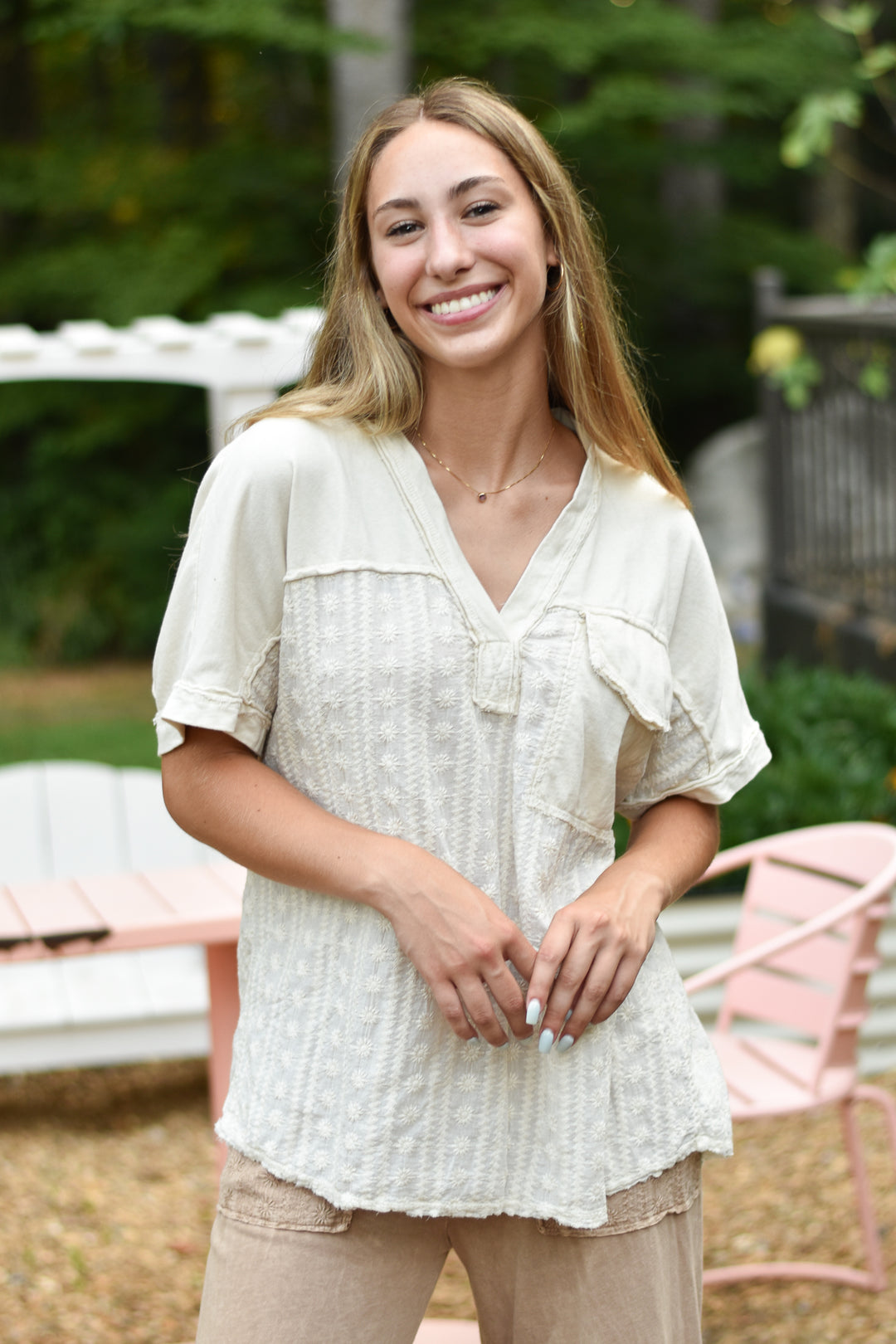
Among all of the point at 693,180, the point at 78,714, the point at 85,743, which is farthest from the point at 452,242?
the point at 693,180

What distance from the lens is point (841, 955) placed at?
3.08 metres

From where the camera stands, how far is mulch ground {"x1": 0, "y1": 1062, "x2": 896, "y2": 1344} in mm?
3072

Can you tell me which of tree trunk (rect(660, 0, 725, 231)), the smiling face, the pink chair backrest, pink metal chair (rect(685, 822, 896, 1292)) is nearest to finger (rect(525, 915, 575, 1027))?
the smiling face

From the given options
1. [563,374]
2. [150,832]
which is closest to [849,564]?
[150,832]

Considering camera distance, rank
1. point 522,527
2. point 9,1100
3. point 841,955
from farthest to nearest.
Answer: point 9,1100 < point 841,955 < point 522,527

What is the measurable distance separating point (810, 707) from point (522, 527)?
388 centimetres

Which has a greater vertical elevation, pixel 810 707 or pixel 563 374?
pixel 563 374

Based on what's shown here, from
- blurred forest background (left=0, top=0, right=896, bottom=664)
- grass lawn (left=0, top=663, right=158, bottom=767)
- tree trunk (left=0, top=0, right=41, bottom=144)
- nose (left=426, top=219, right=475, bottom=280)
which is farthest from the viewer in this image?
tree trunk (left=0, top=0, right=41, bottom=144)

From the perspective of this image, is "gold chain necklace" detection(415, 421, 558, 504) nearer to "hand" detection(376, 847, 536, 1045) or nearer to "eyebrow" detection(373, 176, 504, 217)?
"eyebrow" detection(373, 176, 504, 217)

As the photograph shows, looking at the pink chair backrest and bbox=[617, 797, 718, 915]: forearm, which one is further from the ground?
bbox=[617, 797, 718, 915]: forearm

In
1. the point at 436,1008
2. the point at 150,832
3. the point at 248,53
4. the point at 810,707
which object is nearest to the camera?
the point at 436,1008

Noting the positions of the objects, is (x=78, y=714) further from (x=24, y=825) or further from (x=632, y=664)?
(x=632, y=664)

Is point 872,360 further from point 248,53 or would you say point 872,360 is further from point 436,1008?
point 436,1008

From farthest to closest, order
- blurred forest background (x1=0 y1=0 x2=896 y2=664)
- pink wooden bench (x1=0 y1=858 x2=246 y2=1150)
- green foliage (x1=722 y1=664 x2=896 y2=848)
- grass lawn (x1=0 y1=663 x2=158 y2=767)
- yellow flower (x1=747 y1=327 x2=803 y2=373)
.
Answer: blurred forest background (x1=0 y1=0 x2=896 y2=664) < grass lawn (x1=0 y1=663 x2=158 y2=767) < yellow flower (x1=747 y1=327 x2=803 y2=373) < green foliage (x1=722 y1=664 x2=896 y2=848) < pink wooden bench (x1=0 y1=858 x2=246 y2=1150)
